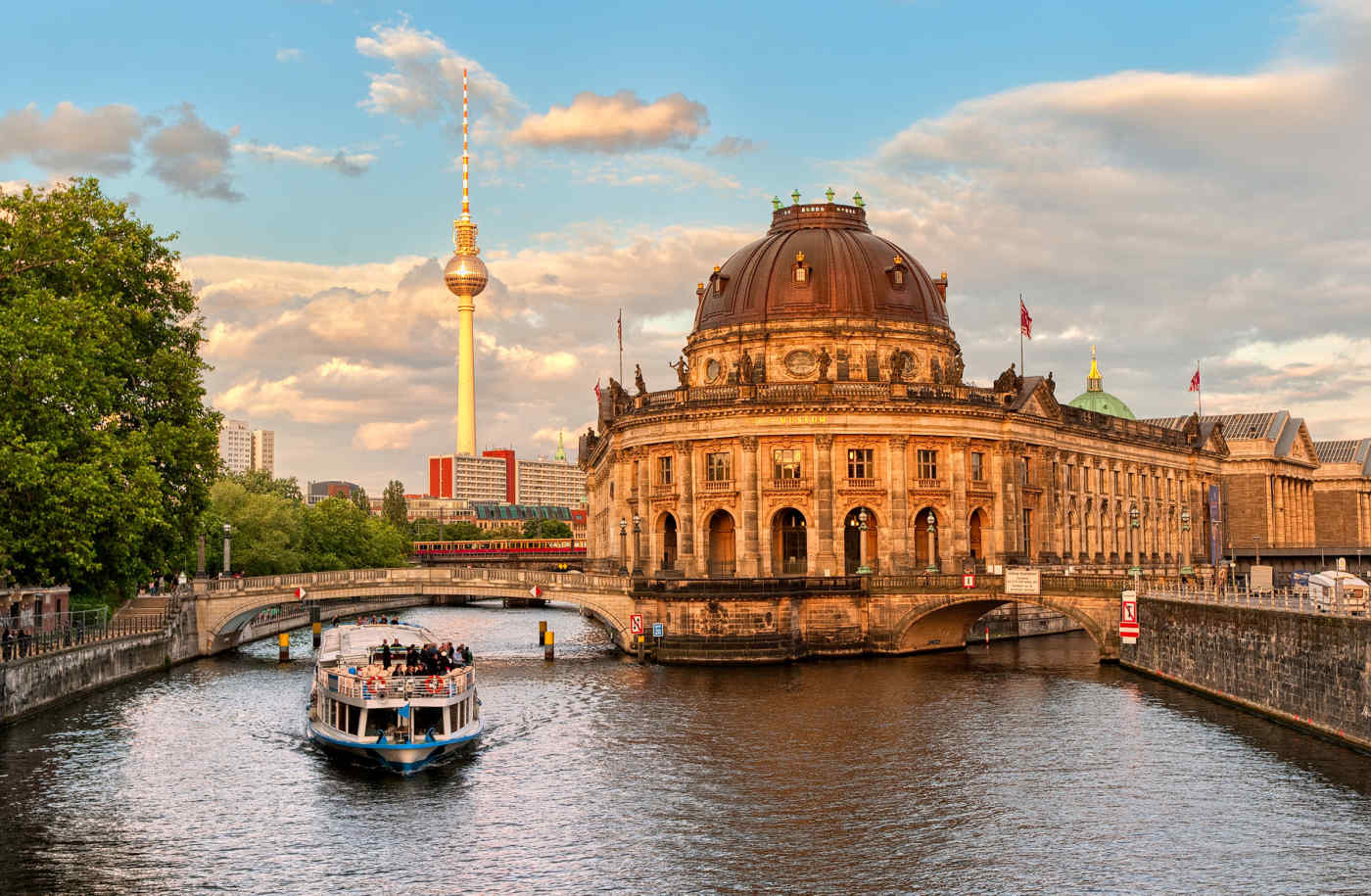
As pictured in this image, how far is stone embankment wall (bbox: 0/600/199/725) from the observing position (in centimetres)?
5988

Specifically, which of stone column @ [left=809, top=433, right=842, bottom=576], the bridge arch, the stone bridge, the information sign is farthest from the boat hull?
stone column @ [left=809, top=433, right=842, bottom=576]

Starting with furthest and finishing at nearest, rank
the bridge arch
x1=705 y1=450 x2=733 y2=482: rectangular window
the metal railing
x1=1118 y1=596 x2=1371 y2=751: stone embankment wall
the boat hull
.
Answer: x1=705 y1=450 x2=733 y2=482: rectangular window → the bridge arch → the metal railing → the boat hull → x1=1118 y1=596 x2=1371 y2=751: stone embankment wall

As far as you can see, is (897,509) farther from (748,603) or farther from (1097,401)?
(1097,401)

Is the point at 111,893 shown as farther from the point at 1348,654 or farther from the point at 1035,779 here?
the point at 1348,654

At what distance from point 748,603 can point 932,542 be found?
2062cm

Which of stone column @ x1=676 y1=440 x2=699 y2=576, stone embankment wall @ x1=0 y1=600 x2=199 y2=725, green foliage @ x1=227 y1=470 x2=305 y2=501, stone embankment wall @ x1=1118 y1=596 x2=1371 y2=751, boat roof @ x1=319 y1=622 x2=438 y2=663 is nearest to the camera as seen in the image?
stone embankment wall @ x1=1118 y1=596 x2=1371 y2=751

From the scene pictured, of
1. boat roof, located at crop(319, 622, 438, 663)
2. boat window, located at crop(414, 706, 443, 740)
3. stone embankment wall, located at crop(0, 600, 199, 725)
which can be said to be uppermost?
boat roof, located at crop(319, 622, 438, 663)

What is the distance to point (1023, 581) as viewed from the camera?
83188 millimetres

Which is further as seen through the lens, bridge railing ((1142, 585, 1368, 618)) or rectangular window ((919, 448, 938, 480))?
rectangular window ((919, 448, 938, 480))

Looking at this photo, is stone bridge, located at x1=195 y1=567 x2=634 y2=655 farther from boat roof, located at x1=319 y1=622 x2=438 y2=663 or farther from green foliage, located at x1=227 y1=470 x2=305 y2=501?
green foliage, located at x1=227 y1=470 x2=305 y2=501

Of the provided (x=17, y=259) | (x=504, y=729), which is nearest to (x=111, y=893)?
(x=504, y=729)

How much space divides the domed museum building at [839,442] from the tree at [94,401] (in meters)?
35.8

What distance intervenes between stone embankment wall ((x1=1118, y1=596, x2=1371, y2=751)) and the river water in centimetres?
128

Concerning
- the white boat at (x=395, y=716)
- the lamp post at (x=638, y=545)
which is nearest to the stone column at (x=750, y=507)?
the lamp post at (x=638, y=545)
